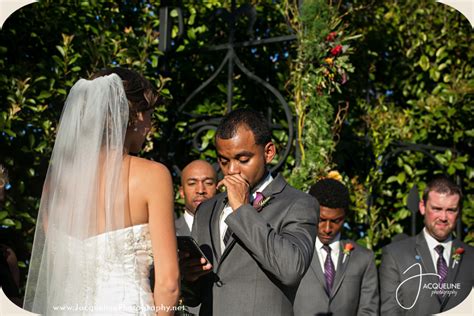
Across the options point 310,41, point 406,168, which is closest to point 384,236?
point 406,168

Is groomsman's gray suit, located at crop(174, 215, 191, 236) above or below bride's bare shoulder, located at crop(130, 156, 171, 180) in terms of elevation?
below

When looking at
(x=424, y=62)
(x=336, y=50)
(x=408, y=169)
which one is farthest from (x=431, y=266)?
(x=424, y=62)

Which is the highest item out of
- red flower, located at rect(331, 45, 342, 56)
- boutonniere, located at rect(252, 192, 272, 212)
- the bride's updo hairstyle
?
red flower, located at rect(331, 45, 342, 56)

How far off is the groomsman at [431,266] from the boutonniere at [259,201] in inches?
93.6

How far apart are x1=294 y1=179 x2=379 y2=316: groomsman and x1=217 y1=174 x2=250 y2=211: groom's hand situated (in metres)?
2.02

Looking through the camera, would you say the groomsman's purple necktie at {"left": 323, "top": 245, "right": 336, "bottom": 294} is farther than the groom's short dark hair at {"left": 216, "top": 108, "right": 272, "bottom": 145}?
Yes

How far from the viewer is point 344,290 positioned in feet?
18.4

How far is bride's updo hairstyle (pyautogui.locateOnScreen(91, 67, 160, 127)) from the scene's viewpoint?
3.58 metres

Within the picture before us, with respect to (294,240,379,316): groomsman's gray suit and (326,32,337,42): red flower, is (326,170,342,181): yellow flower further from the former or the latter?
(326,32,337,42): red flower

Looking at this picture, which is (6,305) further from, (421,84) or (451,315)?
(421,84)

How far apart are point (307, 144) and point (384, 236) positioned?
73.8 inches

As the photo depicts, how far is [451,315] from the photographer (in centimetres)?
574

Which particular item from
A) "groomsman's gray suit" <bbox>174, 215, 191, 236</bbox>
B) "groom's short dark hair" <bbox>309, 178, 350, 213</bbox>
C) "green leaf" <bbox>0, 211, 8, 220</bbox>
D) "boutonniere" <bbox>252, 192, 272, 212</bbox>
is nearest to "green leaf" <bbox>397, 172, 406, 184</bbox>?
"groom's short dark hair" <bbox>309, 178, 350, 213</bbox>

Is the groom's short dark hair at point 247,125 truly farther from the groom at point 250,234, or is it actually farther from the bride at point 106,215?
the bride at point 106,215
